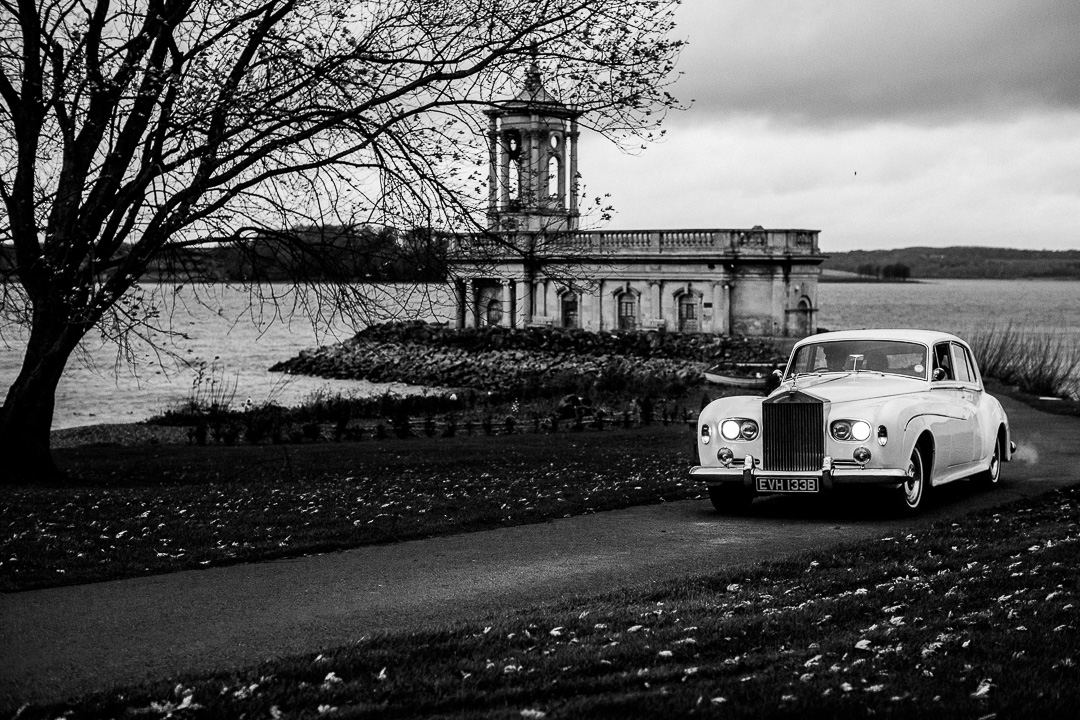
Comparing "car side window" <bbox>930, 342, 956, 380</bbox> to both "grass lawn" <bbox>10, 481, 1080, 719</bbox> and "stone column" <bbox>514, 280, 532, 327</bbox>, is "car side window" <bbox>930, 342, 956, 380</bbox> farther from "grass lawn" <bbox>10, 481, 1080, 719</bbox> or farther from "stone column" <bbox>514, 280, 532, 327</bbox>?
"stone column" <bbox>514, 280, 532, 327</bbox>

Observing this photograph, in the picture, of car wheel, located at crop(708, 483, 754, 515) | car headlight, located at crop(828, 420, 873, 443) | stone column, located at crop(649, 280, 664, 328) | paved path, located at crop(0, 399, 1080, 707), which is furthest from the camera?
stone column, located at crop(649, 280, 664, 328)

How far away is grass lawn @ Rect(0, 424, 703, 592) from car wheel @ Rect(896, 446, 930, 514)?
8.65 ft

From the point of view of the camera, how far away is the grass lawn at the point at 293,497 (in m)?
10.7

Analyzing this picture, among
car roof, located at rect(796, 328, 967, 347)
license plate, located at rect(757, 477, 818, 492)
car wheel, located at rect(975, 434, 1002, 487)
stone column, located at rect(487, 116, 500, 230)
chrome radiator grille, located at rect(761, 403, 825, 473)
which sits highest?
stone column, located at rect(487, 116, 500, 230)

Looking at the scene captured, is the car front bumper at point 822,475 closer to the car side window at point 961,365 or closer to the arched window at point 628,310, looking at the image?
the car side window at point 961,365

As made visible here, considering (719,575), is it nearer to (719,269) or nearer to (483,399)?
(483,399)

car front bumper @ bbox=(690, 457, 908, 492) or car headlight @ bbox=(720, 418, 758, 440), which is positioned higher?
car headlight @ bbox=(720, 418, 758, 440)

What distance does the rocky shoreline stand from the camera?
171 ft

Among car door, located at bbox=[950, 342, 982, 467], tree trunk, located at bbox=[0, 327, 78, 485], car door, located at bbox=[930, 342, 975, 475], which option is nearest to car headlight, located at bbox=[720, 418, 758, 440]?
car door, located at bbox=[930, 342, 975, 475]

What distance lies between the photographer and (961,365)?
51.6 ft

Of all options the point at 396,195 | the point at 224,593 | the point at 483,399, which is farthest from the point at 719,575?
the point at 483,399

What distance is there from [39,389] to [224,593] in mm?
8890

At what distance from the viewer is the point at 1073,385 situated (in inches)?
2061

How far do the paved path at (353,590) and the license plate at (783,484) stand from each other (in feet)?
1.07
